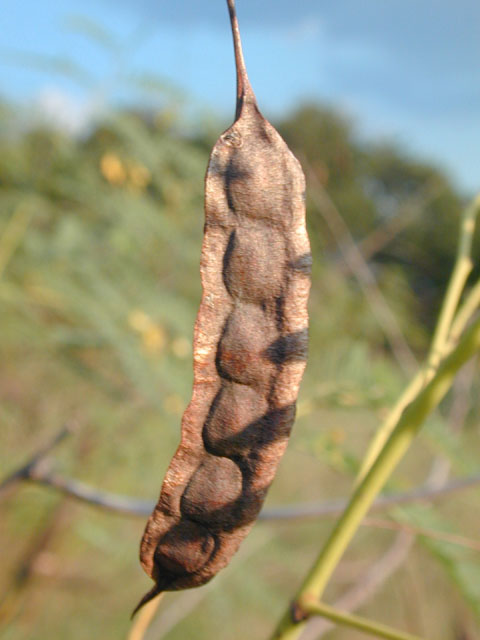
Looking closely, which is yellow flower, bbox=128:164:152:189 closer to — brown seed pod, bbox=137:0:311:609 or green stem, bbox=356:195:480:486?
green stem, bbox=356:195:480:486

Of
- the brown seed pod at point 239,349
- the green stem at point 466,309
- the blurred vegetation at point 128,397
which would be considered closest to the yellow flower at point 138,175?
the blurred vegetation at point 128,397

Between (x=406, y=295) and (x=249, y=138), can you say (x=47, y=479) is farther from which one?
(x=406, y=295)

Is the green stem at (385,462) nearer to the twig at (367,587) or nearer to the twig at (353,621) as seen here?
the twig at (353,621)

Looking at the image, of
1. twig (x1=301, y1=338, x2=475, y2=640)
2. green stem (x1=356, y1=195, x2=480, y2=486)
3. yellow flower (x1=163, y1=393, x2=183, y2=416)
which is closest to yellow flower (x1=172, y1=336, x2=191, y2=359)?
yellow flower (x1=163, y1=393, x2=183, y2=416)

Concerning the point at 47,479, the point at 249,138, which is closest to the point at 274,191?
the point at 249,138

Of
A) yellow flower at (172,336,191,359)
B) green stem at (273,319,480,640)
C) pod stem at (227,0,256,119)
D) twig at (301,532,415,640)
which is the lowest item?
twig at (301,532,415,640)

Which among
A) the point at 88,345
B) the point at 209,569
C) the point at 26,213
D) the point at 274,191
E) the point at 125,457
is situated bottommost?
the point at 125,457
